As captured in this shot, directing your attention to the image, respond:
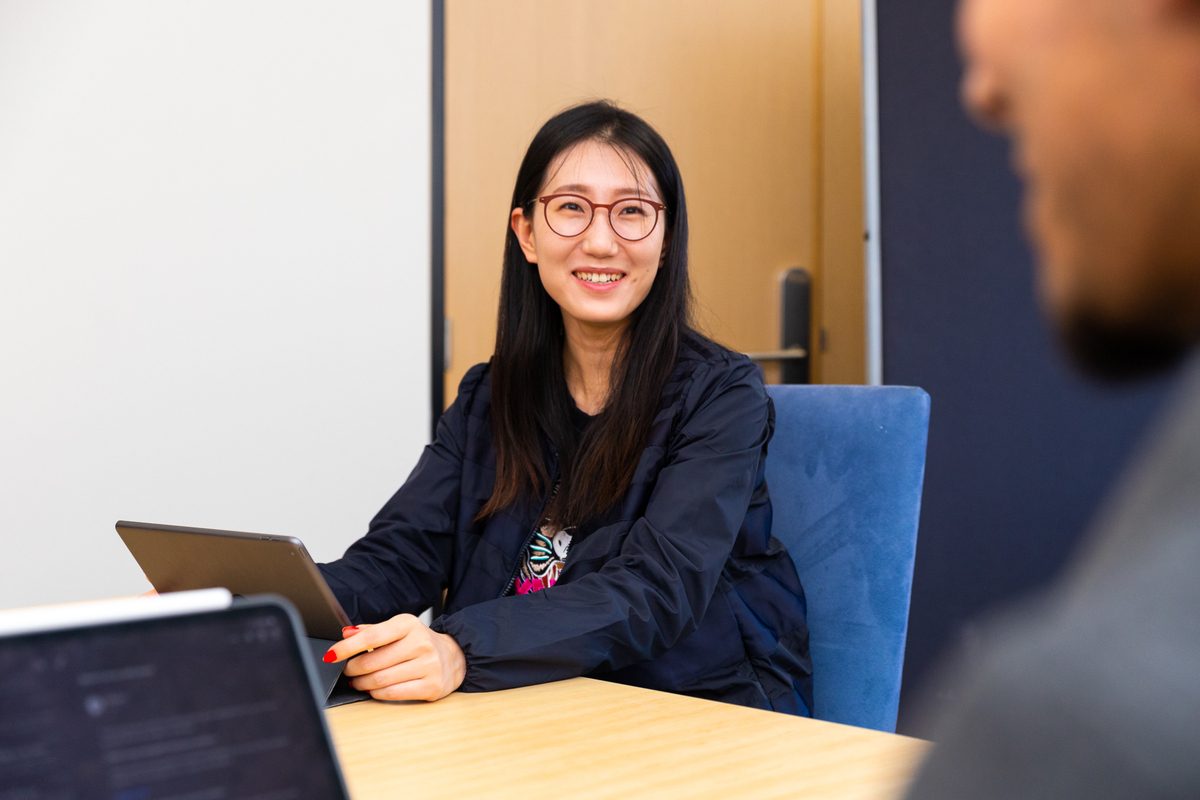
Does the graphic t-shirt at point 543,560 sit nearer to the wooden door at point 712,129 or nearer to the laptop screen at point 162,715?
the laptop screen at point 162,715

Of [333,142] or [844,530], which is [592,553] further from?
[333,142]

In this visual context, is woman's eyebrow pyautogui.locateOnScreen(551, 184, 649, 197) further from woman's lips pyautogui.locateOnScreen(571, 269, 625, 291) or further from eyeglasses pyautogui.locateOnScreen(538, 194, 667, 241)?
woman's lips pyautogui.locateOnScreen(571, 269, 625, 291)

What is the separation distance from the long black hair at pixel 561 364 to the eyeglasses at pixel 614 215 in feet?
0.11

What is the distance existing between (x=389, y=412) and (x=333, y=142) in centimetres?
58

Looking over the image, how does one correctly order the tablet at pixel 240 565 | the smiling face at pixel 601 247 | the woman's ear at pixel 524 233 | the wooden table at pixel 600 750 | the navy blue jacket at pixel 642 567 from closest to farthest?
1. the wooden table at pixel 600 750
2. the tablet at pixel 240 565
3. the navy blue jacket at pixel 642 567
4. the smiling face at pixel 601 247
5. the woman's ear at pixel 524 233

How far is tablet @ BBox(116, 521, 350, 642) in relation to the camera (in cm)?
110

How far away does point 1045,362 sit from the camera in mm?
2730

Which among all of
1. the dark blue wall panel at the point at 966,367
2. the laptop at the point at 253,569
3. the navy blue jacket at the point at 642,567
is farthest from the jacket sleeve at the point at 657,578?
the dark blue wall panel at the point at 966,367

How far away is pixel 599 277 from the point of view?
1.68 metres

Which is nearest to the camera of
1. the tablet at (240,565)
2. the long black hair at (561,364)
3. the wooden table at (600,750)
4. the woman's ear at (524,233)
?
the wooden table at (600,750)

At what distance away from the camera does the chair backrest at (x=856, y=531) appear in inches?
56.4

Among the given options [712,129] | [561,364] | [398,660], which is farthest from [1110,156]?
[712,129]

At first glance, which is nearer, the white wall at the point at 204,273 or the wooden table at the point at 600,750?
the wooden table at the point at 600,750

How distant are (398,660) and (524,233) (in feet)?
2.67
